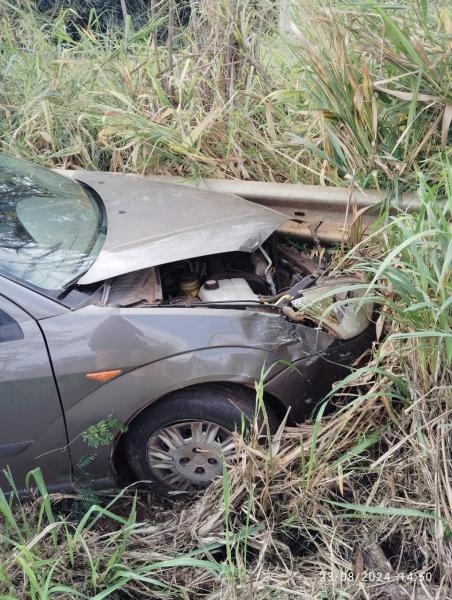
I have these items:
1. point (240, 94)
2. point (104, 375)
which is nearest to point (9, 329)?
point (104, 375)

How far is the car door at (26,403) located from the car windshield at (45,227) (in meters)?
0.20

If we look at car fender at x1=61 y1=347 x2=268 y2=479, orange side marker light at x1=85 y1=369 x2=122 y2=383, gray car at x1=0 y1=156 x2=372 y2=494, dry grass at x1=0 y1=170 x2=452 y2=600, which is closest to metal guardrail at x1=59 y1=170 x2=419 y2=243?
gray car at x1=0 y1=156 x2=372 y2=494

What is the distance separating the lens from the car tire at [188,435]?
236 cm

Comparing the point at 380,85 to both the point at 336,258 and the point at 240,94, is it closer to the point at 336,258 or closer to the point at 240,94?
the point at 336,258

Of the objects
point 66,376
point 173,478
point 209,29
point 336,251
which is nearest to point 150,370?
point 66,376

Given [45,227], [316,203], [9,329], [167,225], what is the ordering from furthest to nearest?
1. [316,203]
2. [167,225]
3. [45,227]
4. [9,329]

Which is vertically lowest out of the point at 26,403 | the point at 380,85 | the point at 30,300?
the point at 26,403

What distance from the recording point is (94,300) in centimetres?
229

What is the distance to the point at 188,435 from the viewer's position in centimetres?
244

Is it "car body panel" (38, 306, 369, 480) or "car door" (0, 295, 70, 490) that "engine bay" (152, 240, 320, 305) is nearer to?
"car body panel" (38, 306, 369, 480)

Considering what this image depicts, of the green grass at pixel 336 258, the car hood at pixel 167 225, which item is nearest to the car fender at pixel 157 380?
the green grass at pixel 336 258

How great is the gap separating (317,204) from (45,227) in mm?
1590

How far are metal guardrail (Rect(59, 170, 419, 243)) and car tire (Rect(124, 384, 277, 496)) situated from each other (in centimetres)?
114

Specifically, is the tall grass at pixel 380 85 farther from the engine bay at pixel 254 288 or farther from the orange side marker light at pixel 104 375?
the orange side marker light at pixel 104 375
